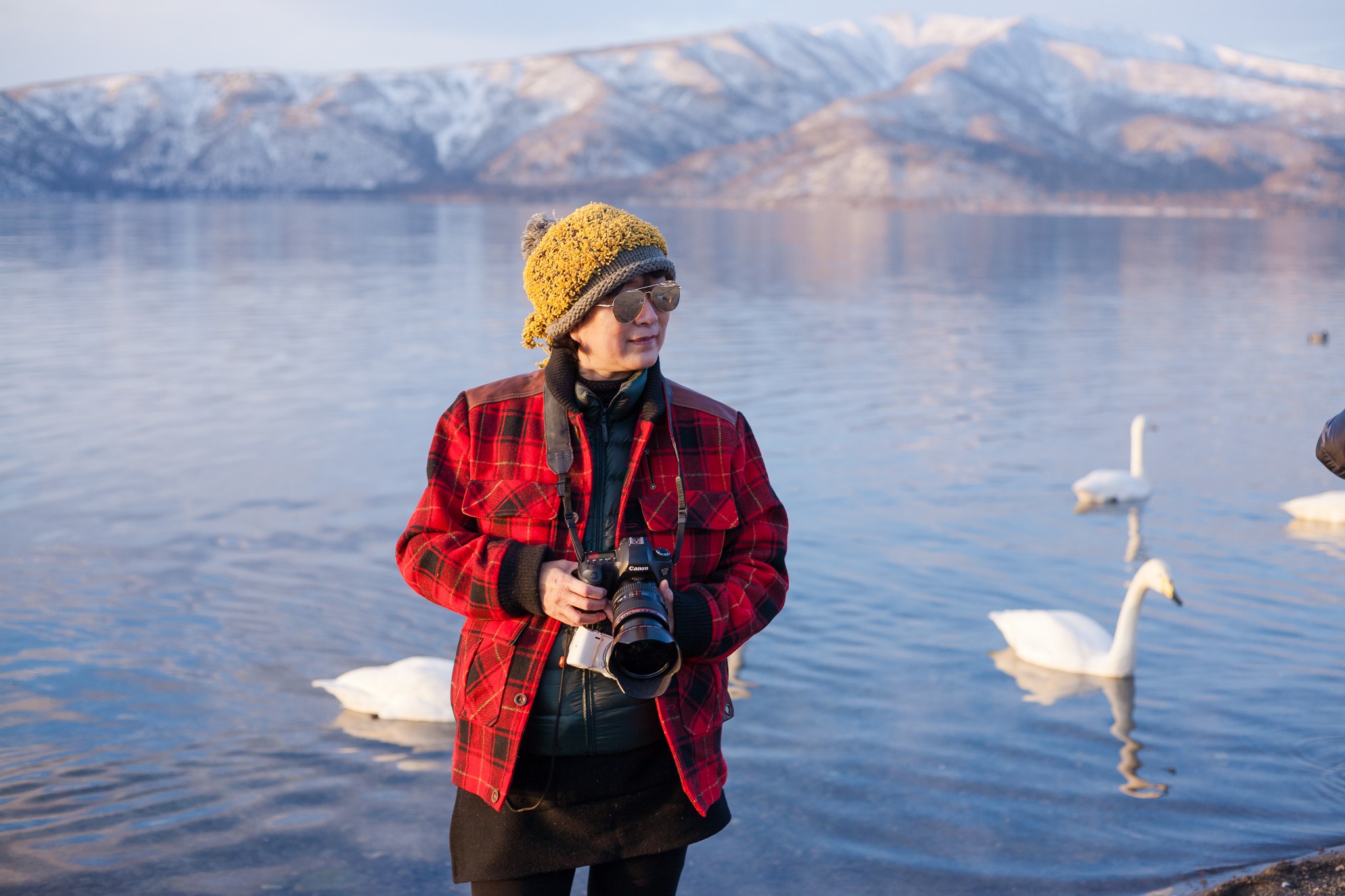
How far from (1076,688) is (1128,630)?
513mm

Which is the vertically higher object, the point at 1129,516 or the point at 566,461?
the point at 566,461

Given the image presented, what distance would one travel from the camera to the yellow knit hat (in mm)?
3115

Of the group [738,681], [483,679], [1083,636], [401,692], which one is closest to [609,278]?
[483,679]

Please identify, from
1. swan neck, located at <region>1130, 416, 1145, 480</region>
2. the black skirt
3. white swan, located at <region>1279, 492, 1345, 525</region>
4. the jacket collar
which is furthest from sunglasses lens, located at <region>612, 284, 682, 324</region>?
swan neck, located at <region>1130, 416, 1145, 480</region>

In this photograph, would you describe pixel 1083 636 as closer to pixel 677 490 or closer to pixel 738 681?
pixel 738 681

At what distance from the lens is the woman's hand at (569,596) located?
9.52ft

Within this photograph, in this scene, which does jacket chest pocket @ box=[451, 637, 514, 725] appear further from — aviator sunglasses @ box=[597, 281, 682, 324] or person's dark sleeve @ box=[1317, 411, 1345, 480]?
person's dark sleeve @ box=[1317, 411, 1345, 480]

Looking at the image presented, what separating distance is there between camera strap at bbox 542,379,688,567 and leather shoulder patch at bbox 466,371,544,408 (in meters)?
0.06

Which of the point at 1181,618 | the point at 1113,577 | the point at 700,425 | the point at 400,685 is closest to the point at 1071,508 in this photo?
the point at 1113,577

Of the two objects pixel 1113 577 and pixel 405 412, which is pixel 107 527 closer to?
pixel 405 412

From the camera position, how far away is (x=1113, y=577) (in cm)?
1093

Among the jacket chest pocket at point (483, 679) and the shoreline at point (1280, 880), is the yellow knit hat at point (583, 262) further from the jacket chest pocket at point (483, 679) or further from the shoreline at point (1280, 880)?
the shoreline at point (1280, 880)

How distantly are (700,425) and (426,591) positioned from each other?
2.62 feet

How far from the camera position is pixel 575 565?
2982 millimetres
